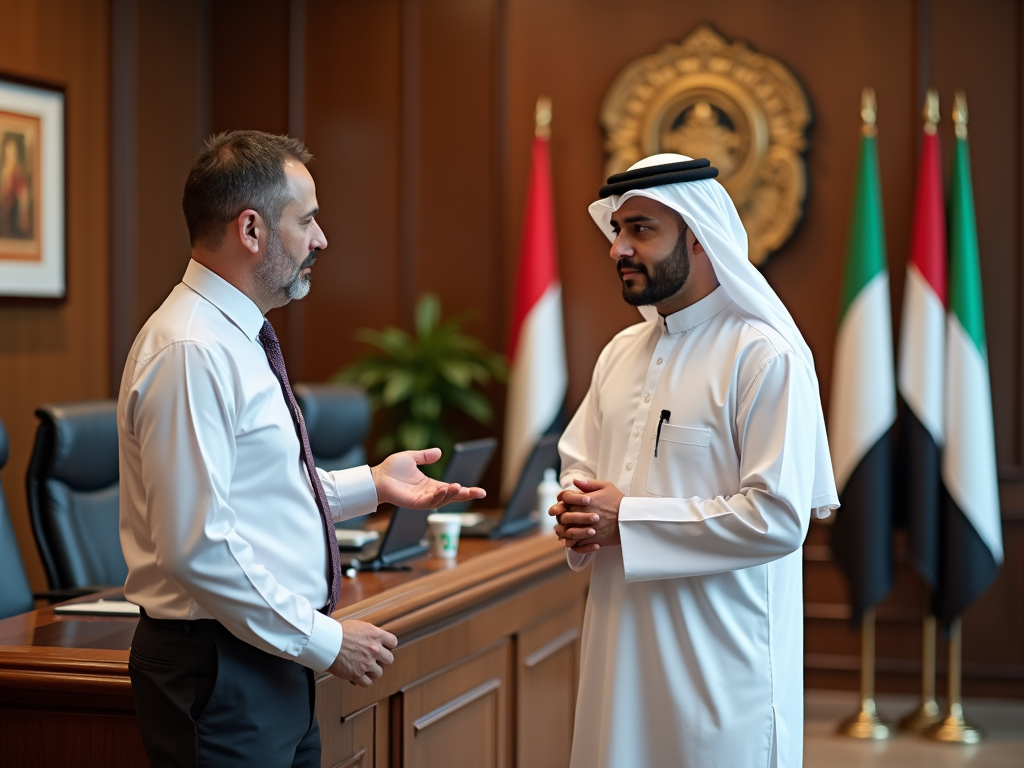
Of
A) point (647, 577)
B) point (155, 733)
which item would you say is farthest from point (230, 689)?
point (647, 577)

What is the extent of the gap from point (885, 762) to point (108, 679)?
3.35 metres

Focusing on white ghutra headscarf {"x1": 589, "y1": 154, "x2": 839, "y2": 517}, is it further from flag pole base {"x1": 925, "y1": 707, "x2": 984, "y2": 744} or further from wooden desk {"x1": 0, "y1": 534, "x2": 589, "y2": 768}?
flag pole base {"x1": 925, "y1": 707, "x2": 984, "y2": 744}

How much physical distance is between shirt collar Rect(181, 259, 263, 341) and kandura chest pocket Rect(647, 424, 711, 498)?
889mm

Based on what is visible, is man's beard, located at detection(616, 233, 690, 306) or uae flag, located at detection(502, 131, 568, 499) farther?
uae flag, located at detection(502, 131, 568, 499)

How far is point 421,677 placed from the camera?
264cm

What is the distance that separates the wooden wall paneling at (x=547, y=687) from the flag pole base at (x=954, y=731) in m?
1.87

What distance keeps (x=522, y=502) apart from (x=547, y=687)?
24.9 inches

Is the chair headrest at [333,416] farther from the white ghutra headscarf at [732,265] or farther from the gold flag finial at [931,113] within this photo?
the gold flag finial at [931,113]

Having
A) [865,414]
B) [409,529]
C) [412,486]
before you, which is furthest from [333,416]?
[865,414]

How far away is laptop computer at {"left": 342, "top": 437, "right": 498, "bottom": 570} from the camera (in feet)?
9.74

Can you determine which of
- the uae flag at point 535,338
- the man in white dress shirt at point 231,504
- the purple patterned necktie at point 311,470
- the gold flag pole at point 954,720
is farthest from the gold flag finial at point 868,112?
the purple patterned necktie at point 311,470

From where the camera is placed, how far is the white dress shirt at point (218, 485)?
5.57 ft

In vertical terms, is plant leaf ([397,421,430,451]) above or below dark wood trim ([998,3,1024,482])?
below

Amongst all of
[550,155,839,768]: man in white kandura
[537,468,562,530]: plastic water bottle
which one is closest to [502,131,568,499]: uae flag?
[537,468,562,530]: plastic water bottle
